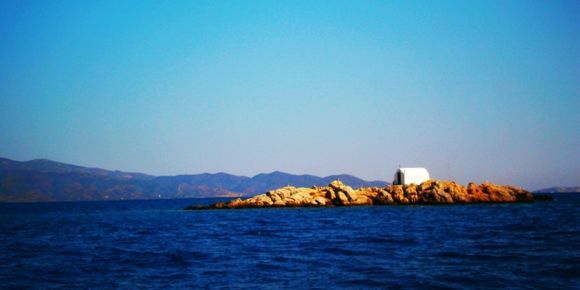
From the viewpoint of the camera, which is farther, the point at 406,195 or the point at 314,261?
the point at 406,195

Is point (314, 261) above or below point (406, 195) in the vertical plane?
below

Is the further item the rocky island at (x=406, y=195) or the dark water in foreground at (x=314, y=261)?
the rocky island at (x=406, y=195)

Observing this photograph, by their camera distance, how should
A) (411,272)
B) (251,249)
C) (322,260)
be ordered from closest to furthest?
(411,272)
(322,260)
(251,249)

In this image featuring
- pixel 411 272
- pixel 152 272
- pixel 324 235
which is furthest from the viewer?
pixel 324 235

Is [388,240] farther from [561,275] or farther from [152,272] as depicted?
[152,272]

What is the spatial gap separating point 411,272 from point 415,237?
46.0ft

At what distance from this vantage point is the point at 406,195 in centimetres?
9188

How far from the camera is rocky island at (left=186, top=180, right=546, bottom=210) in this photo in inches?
3543

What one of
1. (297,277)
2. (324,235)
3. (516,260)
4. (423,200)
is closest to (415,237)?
(324,235)

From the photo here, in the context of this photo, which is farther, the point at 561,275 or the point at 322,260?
the point at 322,260

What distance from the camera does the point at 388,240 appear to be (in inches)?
1299

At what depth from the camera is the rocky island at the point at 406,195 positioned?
90000 mm

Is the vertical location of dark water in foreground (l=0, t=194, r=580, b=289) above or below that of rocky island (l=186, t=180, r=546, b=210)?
below

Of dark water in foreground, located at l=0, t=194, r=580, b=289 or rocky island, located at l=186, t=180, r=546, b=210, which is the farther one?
rocky island, located at l=186, t=180, r=546, b=210
